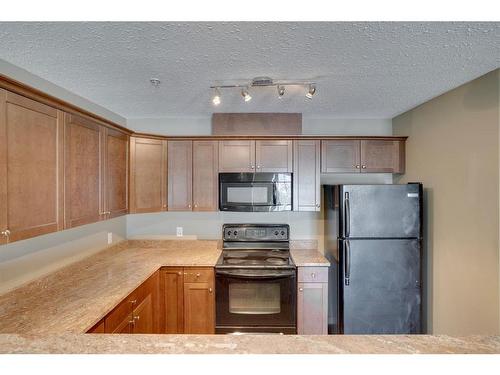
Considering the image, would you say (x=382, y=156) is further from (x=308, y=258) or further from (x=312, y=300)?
(x=312, y=300)

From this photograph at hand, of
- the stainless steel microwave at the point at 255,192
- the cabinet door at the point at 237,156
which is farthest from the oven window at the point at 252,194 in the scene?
the cabinet door at the point at 237,156

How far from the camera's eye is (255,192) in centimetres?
288

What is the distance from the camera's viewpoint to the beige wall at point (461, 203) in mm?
1884

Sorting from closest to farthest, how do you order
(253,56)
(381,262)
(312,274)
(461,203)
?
(253,56)
(461,203)
(381,262)
(312,274)

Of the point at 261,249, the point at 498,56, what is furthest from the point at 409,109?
the point at 261,249

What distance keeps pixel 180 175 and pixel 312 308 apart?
1877 mm

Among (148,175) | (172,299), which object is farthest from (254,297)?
(148,175)

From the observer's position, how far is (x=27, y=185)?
4.97ft

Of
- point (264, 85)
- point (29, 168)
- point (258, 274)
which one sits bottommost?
point (258, 274)

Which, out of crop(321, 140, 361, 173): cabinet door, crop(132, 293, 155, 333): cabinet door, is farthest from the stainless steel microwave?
crop(132, 293, 155, 333): cabinet door

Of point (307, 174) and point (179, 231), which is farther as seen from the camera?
point (179, 231)

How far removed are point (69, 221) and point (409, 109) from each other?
3165 mm

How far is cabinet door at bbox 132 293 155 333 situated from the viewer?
2039 millimetres

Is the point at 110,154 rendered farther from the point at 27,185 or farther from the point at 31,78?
the point at 27,185
